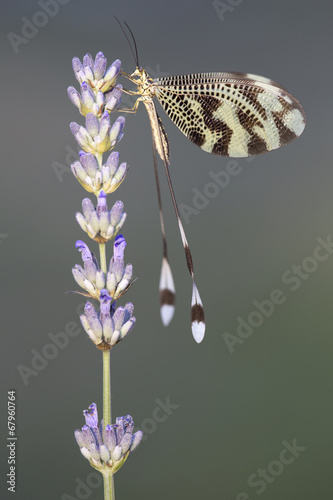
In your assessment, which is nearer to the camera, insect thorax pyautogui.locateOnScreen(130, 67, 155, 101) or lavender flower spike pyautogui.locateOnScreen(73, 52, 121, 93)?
lavender flower spike pyautogui.locateOnScreen(73, 52, 121, 93)

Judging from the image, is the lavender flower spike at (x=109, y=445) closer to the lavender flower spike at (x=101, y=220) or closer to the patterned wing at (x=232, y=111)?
the lavender flower spike at (x=101, y=220)

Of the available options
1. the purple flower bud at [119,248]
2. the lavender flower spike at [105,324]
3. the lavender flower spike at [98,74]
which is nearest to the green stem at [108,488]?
the lavender flower spike at [105,324]

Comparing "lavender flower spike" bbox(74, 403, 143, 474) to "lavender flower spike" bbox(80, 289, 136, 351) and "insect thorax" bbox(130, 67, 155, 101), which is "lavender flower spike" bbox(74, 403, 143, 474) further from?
"insect thorax" bbox(130, 67, 155, 101)

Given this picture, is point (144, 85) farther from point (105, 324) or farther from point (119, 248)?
point (105, 324)

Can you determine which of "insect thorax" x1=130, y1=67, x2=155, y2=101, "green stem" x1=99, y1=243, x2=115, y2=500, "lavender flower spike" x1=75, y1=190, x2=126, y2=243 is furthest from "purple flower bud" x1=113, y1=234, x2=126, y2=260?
"insect thorax" x1=130, y1=67, x2=155, y2=101

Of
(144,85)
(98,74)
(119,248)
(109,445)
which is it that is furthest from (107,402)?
(144,85)

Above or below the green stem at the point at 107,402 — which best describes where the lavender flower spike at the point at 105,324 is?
above

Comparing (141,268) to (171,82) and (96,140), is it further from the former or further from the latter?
(96,140)
